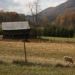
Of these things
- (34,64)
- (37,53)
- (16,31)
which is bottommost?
→ (16,31)

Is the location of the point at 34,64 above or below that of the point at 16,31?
above

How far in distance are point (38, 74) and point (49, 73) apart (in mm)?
682

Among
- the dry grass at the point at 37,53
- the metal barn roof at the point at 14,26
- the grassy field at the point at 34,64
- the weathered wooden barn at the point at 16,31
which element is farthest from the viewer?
the metal barn roof at the point at 14,26

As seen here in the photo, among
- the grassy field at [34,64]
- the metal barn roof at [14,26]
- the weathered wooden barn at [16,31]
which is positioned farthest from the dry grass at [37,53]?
the metal barn roof at [14,26]

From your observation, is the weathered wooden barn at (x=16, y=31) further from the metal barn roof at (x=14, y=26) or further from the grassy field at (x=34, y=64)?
the grassy field at (x=34, y=64)

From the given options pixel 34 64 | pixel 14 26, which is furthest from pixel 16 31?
pixel 34 64

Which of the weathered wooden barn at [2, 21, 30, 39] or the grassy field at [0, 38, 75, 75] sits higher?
the grassy field at [0, 38, 75, 75]

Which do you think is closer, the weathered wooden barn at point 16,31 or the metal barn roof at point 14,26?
the weathered wooden barn at point 16,31

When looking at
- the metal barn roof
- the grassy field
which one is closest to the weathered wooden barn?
the metal barn roof

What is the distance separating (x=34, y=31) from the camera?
76812 mm

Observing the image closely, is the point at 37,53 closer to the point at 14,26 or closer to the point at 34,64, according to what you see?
the point at 34,64

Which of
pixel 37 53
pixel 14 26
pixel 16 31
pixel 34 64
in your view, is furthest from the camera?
pixel 14 26

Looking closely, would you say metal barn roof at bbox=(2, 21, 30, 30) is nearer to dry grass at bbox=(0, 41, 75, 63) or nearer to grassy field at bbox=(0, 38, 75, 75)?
dry grass at bbox=(0, 41, 75, 63)

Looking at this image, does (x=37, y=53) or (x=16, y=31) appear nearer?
(x=37, y=53)
